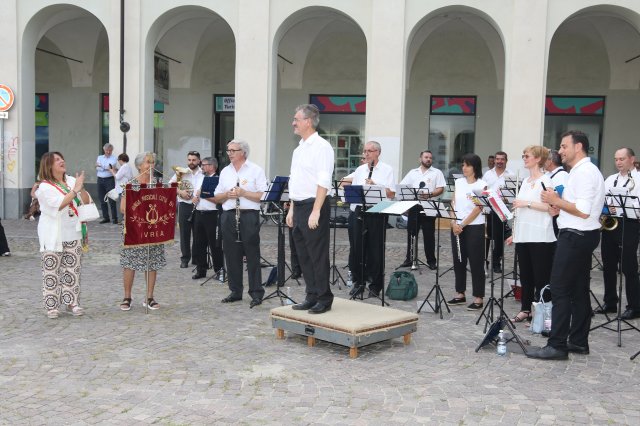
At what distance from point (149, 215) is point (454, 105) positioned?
14546mm

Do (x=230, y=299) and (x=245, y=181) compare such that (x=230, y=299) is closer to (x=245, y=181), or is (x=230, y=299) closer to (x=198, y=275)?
(x=245, y=181)

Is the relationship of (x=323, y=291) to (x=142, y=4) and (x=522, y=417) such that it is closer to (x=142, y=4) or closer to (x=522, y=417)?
(x=522, y=417)

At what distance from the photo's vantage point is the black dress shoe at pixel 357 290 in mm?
8680

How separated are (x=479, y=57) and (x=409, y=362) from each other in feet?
52.3

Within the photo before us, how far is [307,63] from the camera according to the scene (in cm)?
2103

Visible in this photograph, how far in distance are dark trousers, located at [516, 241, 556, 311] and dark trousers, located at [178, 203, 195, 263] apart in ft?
18.4

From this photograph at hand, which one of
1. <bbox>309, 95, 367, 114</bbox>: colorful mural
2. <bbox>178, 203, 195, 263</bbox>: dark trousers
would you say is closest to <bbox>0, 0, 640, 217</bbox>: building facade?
<bbox>309, 95, 367, 114</bbox>: colorful mural

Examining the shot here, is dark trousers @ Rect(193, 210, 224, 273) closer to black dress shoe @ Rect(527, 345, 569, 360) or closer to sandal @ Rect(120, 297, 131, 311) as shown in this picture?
sandal @ Rect(120, 297, 131, 311)

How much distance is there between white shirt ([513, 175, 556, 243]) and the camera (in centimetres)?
701

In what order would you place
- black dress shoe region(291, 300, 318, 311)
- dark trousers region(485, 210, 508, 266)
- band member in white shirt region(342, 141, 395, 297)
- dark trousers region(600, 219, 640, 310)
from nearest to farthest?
black dress shoe region(291, 300, 318, 311) → dark trousers region(600, 219, 640, 310) → band member in white shirt region(342, 141, 395, 297) → dark trousers region(485, 210, 508, 266)

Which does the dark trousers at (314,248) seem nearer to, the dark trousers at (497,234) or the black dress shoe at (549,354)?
the black dress shoe at (549,354)

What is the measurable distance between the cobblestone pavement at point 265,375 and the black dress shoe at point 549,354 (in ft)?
0.22

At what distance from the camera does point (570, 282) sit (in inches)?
239

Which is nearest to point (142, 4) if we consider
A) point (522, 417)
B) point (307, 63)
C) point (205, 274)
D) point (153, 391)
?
point (307, 63)
